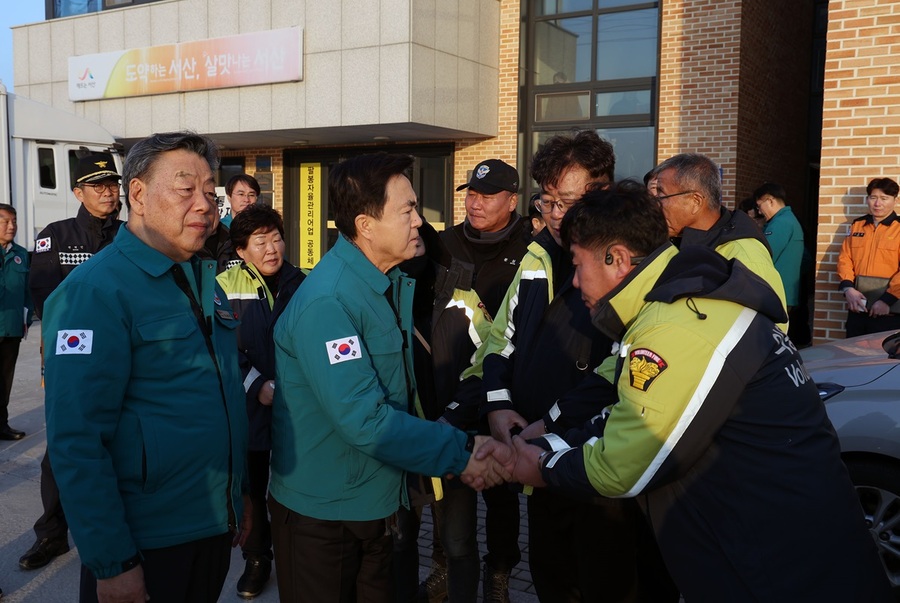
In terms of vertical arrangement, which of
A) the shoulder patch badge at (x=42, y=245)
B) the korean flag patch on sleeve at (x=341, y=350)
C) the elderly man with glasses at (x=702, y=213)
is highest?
the elderly man with glasses at (x=702, y=213)

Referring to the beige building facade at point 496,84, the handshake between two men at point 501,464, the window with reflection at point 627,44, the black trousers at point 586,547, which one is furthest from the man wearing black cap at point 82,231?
the window with reflection at point 627,44

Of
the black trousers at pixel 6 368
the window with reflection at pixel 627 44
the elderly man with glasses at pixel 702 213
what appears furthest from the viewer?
the window with reflection at pixel 627 44

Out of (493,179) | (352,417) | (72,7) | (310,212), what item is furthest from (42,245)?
(72,7)

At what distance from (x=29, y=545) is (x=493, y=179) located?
136 inches

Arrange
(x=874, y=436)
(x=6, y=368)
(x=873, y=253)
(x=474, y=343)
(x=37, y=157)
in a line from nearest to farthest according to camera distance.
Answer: (x=474, y=343)
(x=874, y=436)
(x=873, y=253)
(x=6, y=368)
(x=37, y=157)

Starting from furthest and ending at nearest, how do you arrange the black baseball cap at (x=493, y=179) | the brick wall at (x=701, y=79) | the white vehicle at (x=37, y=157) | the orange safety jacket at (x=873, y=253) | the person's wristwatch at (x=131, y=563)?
1. the white vehicle at (x=37, y=157)
2. the brick wall at (x=701, y=79)
3. the orange safety jacket at (x=873, y=253)
4. the black baseball cap at (x=493, y=179)
5. the person's wristwatch at (x=131, y=563)

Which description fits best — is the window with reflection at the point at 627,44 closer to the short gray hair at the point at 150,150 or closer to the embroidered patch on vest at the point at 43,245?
the embroidered patch on vest at the point at 43,245

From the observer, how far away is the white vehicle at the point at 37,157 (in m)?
12.0

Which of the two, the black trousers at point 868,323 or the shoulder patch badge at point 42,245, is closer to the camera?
the shoulder patch badge at point 42,245

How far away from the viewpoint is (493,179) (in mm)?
4117

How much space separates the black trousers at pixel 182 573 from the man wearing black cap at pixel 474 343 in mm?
1169

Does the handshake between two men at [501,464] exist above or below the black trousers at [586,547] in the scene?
above

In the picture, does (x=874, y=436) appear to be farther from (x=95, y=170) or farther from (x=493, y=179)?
(x=95, y=170)

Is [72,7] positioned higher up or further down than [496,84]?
higher up
